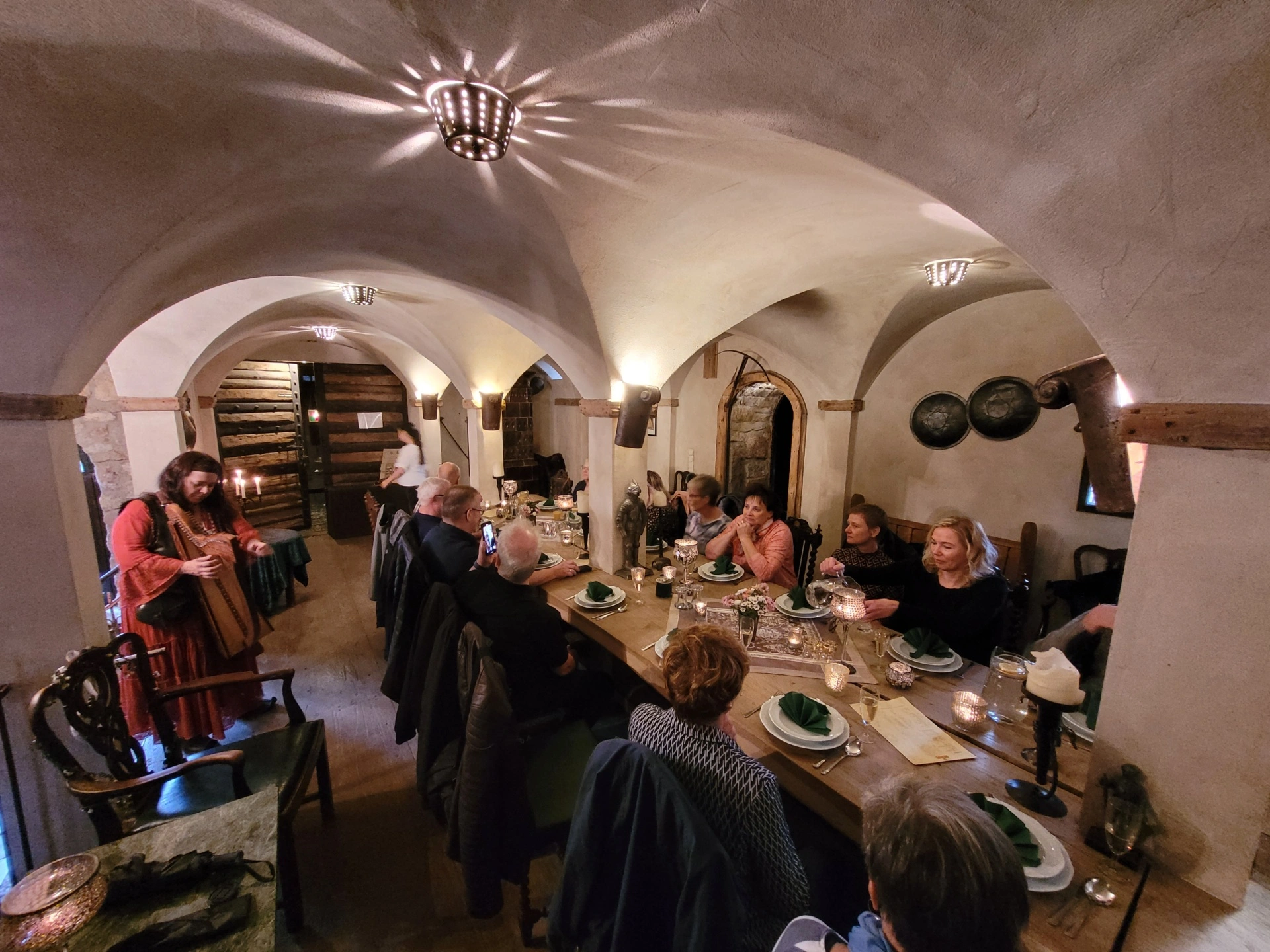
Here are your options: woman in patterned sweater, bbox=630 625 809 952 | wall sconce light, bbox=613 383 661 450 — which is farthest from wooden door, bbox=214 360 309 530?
woman in patterned sweater, bbox=630 625 809 952

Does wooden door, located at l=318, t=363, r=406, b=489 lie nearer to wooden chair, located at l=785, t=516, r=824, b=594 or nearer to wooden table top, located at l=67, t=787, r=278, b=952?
wooden chair, located at l=785, t=516, r=824, b=594

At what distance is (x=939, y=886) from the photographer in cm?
93

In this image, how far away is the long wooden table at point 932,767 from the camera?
124 cm

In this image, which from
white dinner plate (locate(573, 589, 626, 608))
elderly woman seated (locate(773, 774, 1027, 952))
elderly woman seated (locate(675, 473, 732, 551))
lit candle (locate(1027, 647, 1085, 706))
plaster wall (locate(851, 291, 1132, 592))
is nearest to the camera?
elderly woman seated (locate(773, 774, 1027, 952))

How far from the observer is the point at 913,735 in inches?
73.2

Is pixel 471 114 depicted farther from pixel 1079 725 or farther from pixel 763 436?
pixel 763 436

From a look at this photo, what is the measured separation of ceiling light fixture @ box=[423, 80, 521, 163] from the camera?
153 cm

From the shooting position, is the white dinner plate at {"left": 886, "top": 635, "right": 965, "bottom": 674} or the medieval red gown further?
the medieval red gown

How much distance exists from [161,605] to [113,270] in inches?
73.3

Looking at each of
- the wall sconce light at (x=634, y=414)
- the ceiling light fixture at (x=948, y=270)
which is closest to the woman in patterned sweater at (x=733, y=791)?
the wall sconce light at (x=634, y=414)

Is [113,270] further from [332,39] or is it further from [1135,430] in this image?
[1135,430]

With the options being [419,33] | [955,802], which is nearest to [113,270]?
[419,33]

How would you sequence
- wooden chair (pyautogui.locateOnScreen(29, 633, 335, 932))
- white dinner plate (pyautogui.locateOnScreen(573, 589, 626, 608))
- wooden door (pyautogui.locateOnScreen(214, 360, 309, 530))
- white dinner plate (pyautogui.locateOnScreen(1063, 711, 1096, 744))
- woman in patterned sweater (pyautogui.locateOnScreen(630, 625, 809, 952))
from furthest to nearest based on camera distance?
wooden door (pyautogui.locateOnScreen(214, 360, 309, 530)) < white dinner plate (pyautogui.locateOnScreen(573, 589, 626, 608)) < white dinner plate (pyautogui.locateOnScreen(1063, 711, 1096, 744)) < wooden chair (pyautogui.locateOnScreen(29, 633, 335, 932)) < woman in patterned sweater (pyautogui.locateOnScreen(630, 625, 809, 952))

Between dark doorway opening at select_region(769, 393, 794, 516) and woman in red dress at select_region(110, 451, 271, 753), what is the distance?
6921 millimetres
